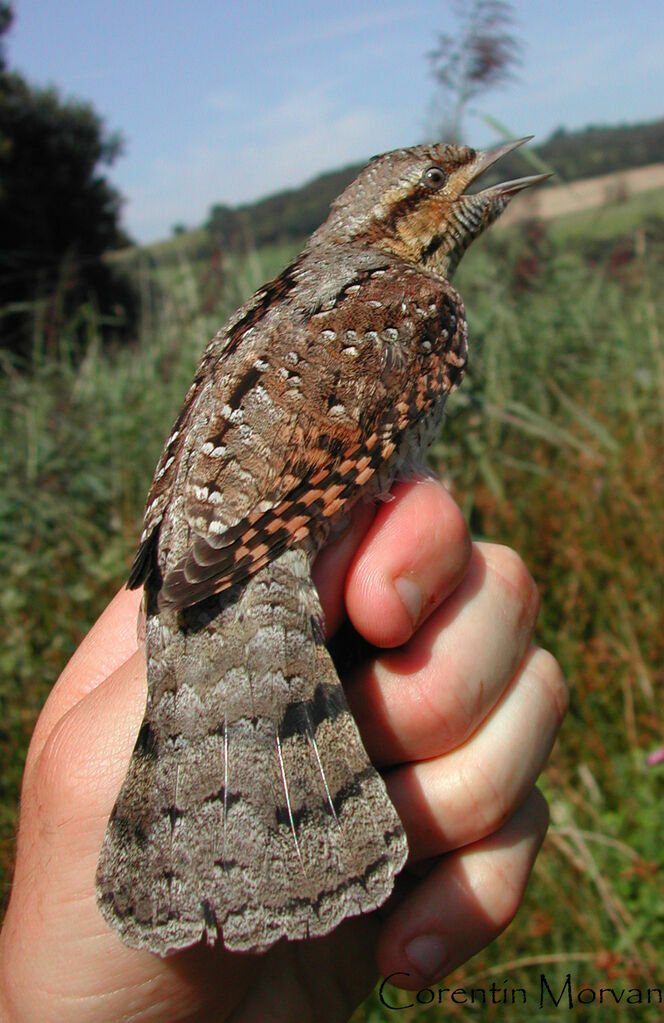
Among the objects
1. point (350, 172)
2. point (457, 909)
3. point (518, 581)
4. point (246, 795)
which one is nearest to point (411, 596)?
point (518, 581)

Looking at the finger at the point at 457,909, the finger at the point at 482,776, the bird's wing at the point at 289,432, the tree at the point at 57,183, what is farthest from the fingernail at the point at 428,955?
the tree at the point at 57,183

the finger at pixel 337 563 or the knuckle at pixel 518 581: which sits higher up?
the finger at pixel 337 563

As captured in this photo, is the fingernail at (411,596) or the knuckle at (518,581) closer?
the fingernail at (411,596)

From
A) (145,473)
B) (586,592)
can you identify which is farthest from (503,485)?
(145,473)

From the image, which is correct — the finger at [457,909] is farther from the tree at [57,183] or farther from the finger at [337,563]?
the tree at [57,183]

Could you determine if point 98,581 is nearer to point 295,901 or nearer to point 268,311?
point 268,311

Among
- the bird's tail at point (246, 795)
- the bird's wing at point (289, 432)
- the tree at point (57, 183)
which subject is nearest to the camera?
the bird's tail at point (246, 795)

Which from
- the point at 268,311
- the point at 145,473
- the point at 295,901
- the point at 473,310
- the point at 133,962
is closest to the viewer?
the point at 295,901
